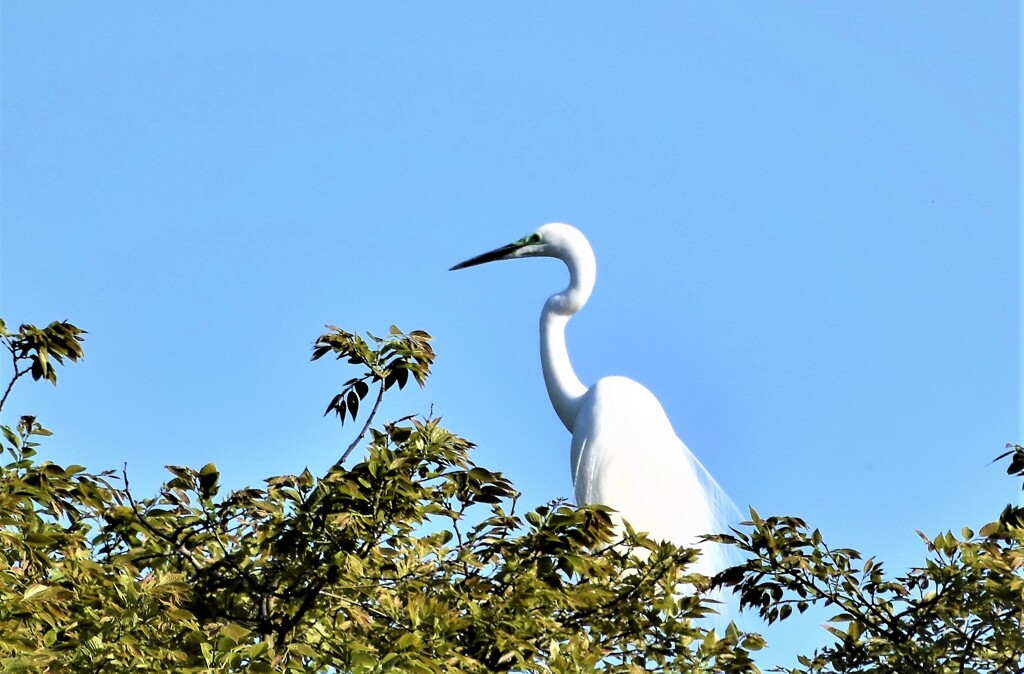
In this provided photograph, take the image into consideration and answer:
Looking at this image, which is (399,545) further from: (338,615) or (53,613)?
(53,613)

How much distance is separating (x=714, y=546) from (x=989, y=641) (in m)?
3.30

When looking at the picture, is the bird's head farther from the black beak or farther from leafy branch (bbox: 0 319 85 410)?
leafy branch (bbox: 0 319 85 410)

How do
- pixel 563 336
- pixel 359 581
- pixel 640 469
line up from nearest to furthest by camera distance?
1. pixel 359 581
2. pixel 640 469
3. pixel 563 336

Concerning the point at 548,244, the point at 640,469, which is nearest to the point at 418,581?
the point at 640,469

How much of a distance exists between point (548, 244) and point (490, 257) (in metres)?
0.74

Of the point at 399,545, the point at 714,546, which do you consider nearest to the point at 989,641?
the point at 399,545

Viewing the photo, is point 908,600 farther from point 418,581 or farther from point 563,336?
point 563,336

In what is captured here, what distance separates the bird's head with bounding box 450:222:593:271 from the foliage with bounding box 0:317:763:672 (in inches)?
159

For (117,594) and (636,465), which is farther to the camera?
(636,465)

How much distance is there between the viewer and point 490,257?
8844 millimetres

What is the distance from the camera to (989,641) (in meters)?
3.70

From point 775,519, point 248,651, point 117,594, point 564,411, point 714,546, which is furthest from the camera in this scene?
point 564,411

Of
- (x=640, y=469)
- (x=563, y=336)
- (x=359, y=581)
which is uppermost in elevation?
(x=563, y=336)

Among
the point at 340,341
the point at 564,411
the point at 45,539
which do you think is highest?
the point at 564,411
